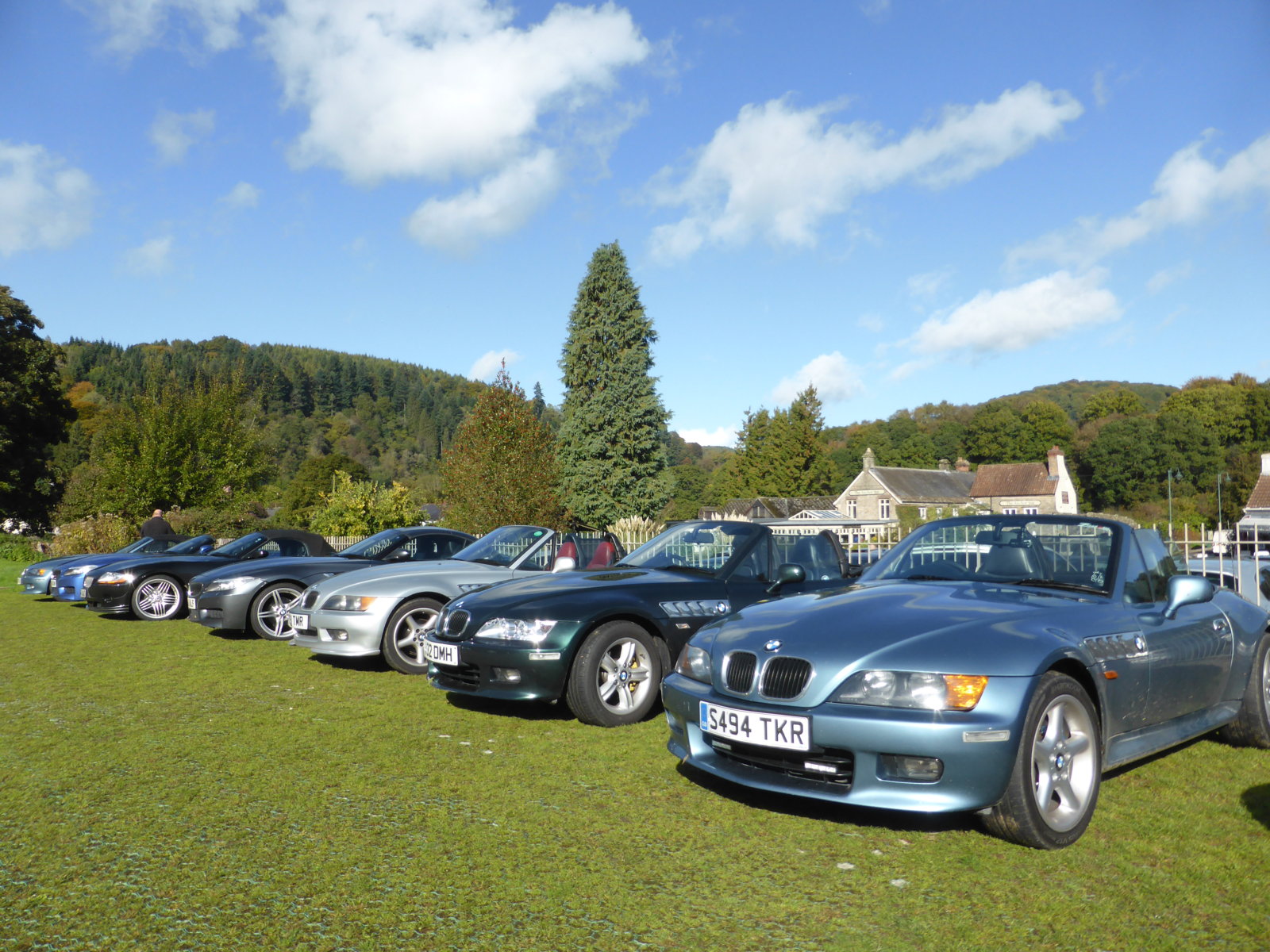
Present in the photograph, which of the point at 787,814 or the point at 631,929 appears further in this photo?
the point at 787,814

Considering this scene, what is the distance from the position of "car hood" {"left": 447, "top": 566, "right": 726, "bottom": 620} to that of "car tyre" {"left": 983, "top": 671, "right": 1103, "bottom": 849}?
296cm

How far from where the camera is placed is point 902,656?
3645 mm

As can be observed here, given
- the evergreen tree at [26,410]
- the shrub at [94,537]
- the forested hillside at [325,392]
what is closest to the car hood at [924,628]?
the shrub at [94,537]

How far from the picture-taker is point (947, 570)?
5.00 m

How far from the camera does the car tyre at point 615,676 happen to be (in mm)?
5945

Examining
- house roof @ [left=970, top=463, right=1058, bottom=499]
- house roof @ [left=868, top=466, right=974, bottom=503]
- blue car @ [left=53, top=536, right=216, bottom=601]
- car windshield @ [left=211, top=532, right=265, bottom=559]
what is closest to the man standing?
blue car @ [left=53, top=536, right=216, bottom=601]

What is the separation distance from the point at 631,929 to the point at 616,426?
128 ft

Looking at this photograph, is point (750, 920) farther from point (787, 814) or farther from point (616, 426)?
point (616, 426)

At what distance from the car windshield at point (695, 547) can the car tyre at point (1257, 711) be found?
3.23 metres

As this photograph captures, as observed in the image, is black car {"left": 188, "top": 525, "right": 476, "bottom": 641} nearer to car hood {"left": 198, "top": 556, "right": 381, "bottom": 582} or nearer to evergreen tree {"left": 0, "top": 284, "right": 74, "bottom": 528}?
car hood {"left": 198, "top": 556, "right": 381, "bottom": 582}

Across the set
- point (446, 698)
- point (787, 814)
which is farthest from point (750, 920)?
point (446, 698)

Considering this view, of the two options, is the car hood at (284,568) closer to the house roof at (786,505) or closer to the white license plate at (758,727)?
the white license plate at (758,727)

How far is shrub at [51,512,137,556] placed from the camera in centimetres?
2419

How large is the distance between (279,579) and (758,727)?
324 inches
